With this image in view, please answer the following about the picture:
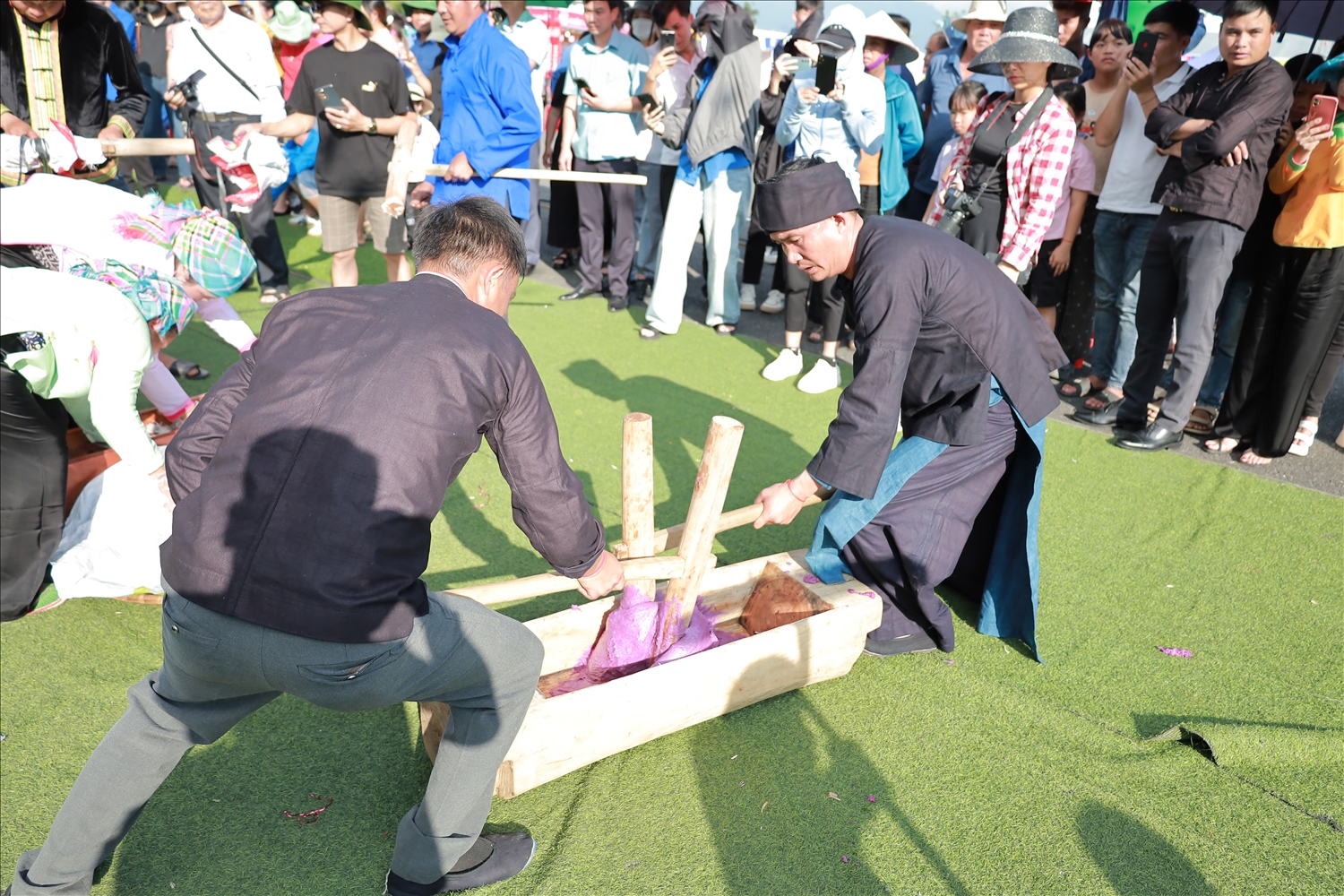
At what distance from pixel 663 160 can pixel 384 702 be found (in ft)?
18.4

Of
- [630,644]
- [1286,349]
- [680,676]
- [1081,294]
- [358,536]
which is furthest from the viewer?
[1081,294]

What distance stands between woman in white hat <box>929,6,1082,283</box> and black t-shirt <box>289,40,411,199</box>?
344 centimetres

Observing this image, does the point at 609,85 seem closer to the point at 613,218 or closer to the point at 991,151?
the point at 613,218

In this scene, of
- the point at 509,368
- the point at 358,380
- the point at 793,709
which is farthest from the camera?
the point at 793,709

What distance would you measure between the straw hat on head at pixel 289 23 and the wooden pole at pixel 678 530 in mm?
7217

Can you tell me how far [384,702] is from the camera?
1729 millimetres

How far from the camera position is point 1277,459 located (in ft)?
15.4

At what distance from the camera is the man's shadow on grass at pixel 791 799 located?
2180mm

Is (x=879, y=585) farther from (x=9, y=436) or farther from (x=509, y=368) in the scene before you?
(x=9, y=436)

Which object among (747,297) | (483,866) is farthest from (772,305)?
(483,866)

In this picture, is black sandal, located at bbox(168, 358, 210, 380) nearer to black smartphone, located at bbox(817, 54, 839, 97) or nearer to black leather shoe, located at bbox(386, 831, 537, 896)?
black leather shoe, located at bbox(386, 831, 537, 896)

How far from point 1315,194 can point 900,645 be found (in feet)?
10.4

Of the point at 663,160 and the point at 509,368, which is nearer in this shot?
the point at 509,368

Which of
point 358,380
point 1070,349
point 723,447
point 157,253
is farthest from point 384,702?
point 1070,349
